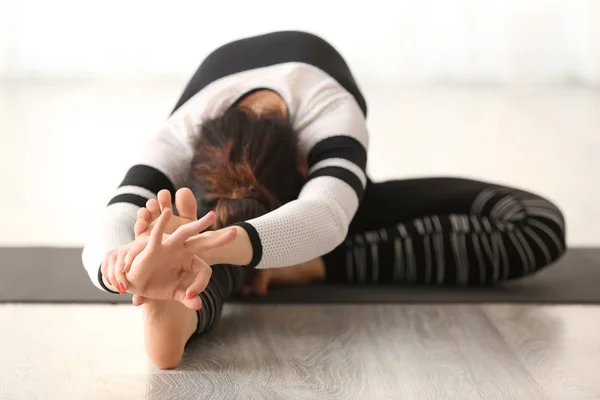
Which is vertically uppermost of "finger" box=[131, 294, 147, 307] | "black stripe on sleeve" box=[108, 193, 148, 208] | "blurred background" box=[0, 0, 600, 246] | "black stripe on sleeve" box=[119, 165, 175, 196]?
"black stripe on sleeve" box=[119, 165, 175, 196]

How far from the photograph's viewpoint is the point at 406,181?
1834mm

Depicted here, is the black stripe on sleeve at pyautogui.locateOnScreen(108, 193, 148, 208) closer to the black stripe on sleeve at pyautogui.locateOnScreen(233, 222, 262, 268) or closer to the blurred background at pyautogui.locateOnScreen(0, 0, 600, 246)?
the black stripe on sleeve at pyautogui.locateOnScreen(233, 222, 262, 268)

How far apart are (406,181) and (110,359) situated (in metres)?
0.77

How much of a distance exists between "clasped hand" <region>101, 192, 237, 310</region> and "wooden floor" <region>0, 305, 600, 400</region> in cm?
18

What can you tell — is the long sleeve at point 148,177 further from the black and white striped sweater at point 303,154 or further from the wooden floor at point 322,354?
the wooden floor at point 322,354

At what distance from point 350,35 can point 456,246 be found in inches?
99.5

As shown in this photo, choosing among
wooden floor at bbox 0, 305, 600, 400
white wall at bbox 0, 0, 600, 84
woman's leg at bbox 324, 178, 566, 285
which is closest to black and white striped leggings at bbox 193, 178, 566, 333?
woman's leg at bbox 324, 178, 566, 285

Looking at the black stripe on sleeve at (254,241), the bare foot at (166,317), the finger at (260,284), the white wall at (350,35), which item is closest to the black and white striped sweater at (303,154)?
the black stripe on sleeve at (254,241)

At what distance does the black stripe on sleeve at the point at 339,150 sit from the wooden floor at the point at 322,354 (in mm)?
255

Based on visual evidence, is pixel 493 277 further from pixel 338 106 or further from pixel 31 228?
pixel 31 228

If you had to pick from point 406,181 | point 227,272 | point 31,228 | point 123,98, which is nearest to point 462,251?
point 406,181

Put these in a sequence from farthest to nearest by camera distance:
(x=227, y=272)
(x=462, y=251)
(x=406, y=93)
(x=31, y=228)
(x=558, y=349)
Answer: (x=406, y=93)
(x=31, y=228)
(x=462, y=251)
(x=227, y=272)
(x=558, y=349)

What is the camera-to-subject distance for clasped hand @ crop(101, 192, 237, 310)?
→ 3.54 ft

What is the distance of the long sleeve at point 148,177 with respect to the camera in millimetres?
1325
